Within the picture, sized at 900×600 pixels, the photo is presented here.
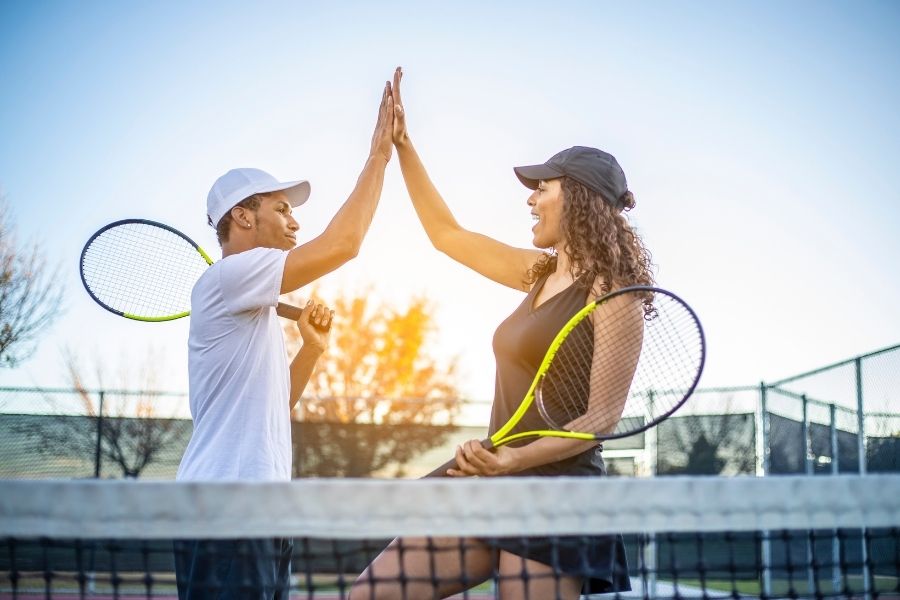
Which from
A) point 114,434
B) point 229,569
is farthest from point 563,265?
point 114,434

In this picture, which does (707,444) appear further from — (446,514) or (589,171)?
(446,514)

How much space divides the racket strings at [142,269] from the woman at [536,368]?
50.3 inches

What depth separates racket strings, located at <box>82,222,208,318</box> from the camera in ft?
11.3

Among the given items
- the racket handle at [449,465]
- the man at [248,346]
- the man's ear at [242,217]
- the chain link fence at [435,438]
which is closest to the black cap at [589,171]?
the man at [248,346]

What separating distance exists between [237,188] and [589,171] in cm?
108

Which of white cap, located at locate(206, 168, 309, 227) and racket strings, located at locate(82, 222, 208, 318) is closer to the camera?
white cap, located at locate(206, 168, 309, 227)

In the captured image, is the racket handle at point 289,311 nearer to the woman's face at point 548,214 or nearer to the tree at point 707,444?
the woman's face at point 548,214

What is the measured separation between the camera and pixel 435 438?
964 centimetres

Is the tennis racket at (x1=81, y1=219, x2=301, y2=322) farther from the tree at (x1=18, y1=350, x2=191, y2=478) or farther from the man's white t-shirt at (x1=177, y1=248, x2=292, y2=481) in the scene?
the tree at (x1=18, y1=350, x2=191, y2=478)

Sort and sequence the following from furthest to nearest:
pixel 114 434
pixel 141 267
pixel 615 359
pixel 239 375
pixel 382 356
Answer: pixel 382 356 → pixel 114 434 → pixel 141 267 → pixel 239 375 → pixel 615 359

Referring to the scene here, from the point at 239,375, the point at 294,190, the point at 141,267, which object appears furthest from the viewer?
the point at 141,267

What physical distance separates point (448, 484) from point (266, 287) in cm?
96

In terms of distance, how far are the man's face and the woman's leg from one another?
105cm

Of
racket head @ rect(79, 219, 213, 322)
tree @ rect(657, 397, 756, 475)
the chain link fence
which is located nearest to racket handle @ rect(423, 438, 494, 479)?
racket head @ rect(79, 219, 213, 322)
